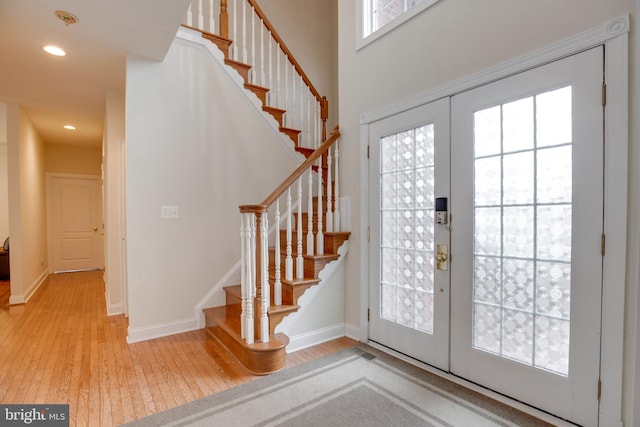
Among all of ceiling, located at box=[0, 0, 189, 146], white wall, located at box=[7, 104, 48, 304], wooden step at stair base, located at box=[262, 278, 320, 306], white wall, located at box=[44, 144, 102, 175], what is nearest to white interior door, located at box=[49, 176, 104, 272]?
white wall, located at box=[44, 144, 102, 175]

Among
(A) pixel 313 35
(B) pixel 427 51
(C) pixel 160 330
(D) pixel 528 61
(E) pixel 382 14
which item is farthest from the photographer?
(A) pixel 313 35

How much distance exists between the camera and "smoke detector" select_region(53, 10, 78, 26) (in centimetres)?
224

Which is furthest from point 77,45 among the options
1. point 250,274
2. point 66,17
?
point 250,274

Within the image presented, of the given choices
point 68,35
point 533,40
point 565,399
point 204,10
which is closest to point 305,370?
point 565,399

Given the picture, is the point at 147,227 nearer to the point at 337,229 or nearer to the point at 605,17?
the point at 337,229

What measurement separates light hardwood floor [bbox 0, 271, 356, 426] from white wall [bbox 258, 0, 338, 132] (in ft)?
12.3

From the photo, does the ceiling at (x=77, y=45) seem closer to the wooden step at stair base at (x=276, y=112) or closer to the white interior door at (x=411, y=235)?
the wooden step at stair base at (x=276, y=112)

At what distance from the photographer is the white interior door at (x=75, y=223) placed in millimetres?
6586

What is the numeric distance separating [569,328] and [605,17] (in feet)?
5.04

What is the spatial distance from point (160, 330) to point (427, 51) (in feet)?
10.7

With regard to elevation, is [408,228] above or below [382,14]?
below

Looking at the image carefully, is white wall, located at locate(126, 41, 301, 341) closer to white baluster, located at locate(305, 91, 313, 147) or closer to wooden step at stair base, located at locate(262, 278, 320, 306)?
white baluster, located at locate(305, 91, 313, 147)

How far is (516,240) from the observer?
1871 mm

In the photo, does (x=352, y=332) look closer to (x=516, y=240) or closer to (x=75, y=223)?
(x=516, y=240)
